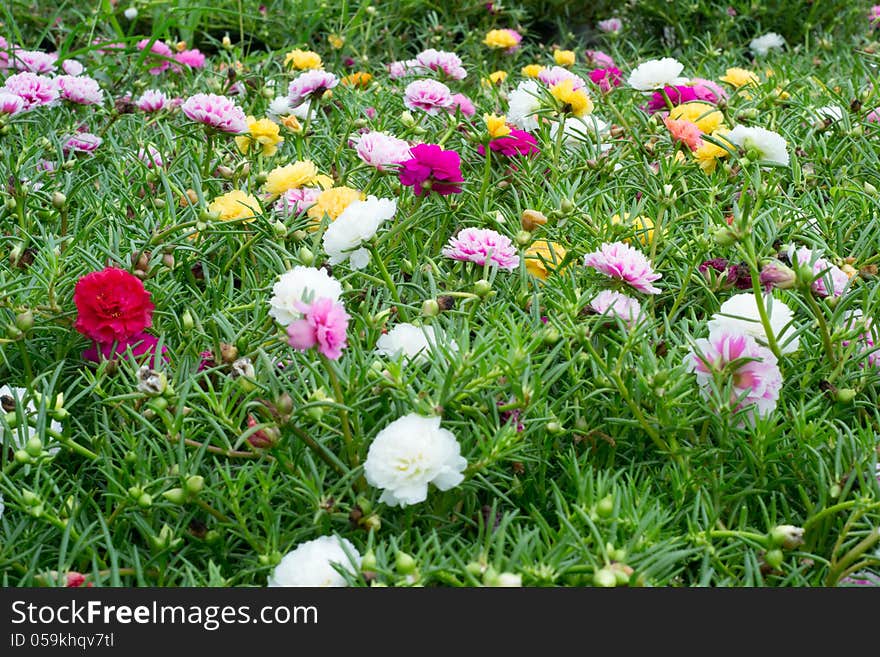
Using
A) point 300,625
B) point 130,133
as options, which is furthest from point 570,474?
point 130,133

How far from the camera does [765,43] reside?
3.43m

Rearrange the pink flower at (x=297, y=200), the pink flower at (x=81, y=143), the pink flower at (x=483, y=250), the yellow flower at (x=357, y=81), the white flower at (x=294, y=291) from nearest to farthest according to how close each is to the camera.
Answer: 1. the white flower at (x=294, y=291)
2. the pink flower at (x=483, y=250)
3. the pink flower at (x=297, y=200)
4. the pink flower at (x=81, y=143)
5. the yellow flower at (x=357, y=81)

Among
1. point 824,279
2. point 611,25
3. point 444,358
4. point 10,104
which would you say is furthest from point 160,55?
point 824,279

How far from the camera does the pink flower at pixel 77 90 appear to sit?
7.22 ft

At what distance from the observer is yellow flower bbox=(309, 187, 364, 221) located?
1.69m

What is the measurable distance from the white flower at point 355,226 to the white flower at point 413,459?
0.40m

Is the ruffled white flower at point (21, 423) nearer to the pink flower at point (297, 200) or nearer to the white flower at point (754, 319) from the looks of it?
the pink flower at point (297, 200)

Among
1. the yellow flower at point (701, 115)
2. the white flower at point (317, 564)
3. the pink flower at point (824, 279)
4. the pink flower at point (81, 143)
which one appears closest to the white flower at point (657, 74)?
the yellow flower at point (701, 115)

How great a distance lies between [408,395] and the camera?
3.84 feet

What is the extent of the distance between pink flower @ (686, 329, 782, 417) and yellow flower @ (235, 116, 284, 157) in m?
1.19

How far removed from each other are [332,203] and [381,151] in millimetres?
144

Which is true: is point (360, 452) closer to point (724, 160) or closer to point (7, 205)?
point (7, 205)

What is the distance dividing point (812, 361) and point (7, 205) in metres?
1.47

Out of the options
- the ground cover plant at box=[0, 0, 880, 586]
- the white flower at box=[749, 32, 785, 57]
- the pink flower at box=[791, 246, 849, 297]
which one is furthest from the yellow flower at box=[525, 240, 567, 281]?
the white flower at box=[749, 32, 785, 57]
